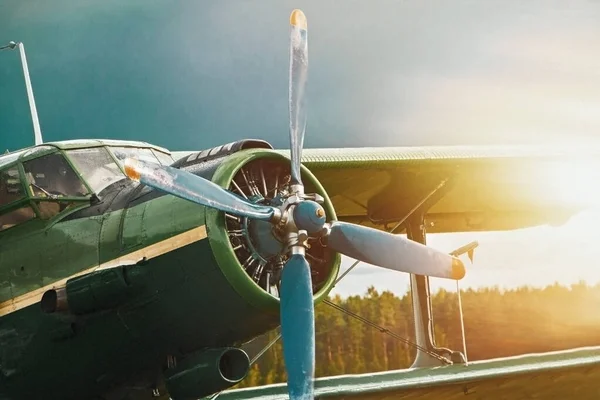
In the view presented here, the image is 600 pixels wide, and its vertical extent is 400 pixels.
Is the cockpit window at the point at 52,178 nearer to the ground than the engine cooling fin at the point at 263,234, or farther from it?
farther from it

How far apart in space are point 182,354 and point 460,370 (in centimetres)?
377

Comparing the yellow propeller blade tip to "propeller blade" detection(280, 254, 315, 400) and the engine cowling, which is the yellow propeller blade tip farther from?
"propeller blade" detection(280, 254, 315, 400)

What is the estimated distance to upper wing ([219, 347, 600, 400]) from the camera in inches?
369

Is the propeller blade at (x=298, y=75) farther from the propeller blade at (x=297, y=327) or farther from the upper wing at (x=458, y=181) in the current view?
the upper wing at (x=458, y=181)

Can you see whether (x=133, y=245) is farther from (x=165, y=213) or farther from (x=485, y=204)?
(x=485, y=204)

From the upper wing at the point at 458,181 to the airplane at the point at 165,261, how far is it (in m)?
2.36

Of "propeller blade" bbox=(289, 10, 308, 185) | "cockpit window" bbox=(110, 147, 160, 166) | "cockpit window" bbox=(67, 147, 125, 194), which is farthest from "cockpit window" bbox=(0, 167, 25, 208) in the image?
"propeller blade" bbox=(289, 10, 308, 185)

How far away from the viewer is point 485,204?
40.3 feet

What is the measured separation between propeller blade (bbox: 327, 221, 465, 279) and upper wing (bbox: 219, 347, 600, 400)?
2.18 meters

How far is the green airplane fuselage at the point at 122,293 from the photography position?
6676 millimetres

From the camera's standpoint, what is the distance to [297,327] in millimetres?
6758

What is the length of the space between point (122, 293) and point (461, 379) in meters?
4.25

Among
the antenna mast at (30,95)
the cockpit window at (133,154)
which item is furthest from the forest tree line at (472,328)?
the cockpit window at (133,154)

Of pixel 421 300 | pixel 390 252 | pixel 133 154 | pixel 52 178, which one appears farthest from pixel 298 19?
pixel 421 300
